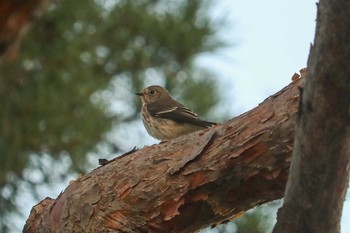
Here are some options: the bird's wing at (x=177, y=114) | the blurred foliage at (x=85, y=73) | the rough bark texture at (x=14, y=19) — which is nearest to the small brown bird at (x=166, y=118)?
the bird's wing at (x=177, y=114)

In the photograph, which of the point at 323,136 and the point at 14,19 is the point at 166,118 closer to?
the point at 323,136

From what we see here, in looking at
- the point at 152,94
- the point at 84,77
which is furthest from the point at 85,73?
the point at 152,94

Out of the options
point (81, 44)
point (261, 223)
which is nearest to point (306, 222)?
point (261, 223)

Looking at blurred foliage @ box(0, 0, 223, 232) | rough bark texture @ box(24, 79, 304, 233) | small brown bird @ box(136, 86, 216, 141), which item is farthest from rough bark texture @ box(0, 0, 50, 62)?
blurred foliage @ box(0, 0, 223, 232)

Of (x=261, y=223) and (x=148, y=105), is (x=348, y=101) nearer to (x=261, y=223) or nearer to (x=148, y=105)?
(x=148, y=105)

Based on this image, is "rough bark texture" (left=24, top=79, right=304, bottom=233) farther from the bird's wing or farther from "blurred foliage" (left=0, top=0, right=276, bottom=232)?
"blurred foliage" (left=0, top=0, right=276, bottom=232)

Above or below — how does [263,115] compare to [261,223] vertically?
below

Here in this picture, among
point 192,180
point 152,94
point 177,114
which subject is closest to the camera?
point 192,180

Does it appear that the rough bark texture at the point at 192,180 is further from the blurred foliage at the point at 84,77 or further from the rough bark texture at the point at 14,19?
the blurred foliage at the point at 84,77
